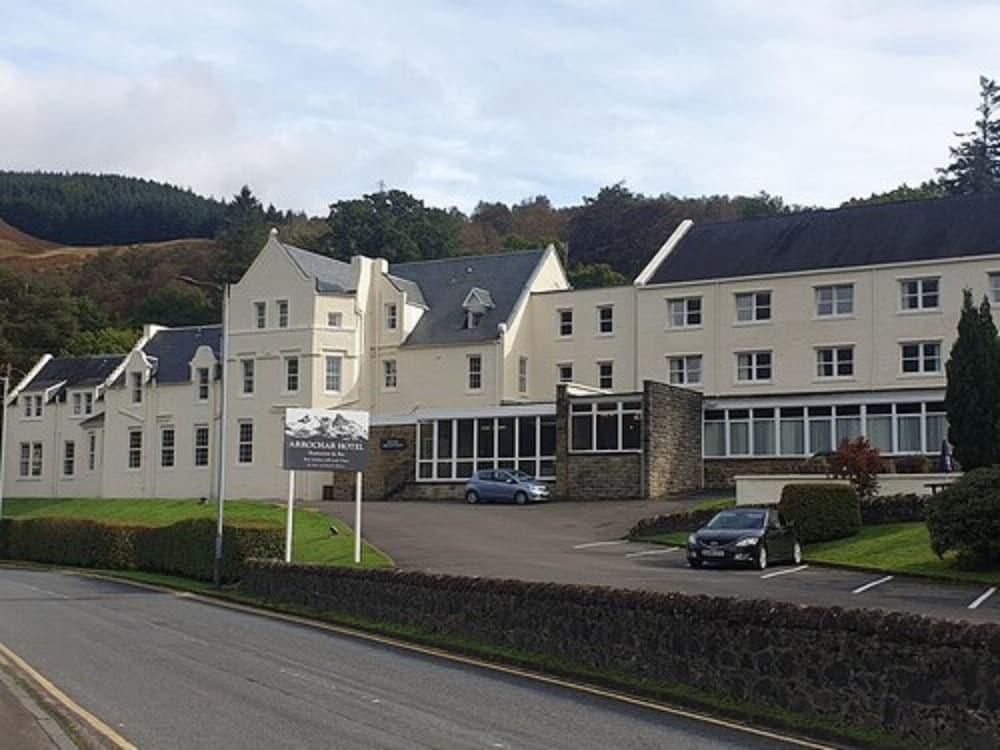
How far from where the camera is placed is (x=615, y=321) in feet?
204

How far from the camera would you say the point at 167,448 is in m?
69.9

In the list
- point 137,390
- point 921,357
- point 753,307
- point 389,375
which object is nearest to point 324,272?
point 389,375

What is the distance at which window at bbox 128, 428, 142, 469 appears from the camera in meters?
71.2

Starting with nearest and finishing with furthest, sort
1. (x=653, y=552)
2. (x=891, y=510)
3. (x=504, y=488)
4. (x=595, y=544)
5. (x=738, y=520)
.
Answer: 1. (x=738, y=520)
2. (x=653, y=552)
3. (x=891, y=510)
4. (x=595, y=544)
5. (x=504, y=488)

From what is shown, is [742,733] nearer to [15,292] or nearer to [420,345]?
[420,345]

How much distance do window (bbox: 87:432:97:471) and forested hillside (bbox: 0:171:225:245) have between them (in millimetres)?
109947

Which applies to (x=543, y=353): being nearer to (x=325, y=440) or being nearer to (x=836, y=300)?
(x=836, y=300)

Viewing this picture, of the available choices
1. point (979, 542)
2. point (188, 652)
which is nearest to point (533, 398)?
point (979, 542)

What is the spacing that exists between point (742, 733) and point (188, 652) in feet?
32.0

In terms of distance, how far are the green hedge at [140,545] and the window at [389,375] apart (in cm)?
2004

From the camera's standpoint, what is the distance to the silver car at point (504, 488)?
5025cm

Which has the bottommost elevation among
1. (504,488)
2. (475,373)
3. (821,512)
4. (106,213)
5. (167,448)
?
(821,512)

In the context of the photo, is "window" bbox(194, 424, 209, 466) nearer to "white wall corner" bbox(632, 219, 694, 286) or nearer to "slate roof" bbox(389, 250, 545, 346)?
"slate roof" bbox(389, 250, 545, 346)

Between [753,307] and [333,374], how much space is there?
67.6ft
